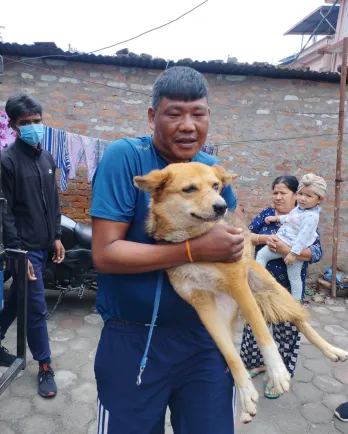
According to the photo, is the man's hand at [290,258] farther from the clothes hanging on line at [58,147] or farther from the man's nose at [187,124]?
the clothes hanging on line at [58,147]

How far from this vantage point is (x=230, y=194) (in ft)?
6.48

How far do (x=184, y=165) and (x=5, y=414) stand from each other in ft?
9.16

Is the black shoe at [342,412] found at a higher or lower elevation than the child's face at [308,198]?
lower

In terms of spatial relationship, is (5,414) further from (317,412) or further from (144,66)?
(144,66)

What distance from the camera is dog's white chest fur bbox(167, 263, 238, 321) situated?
1.59 meters

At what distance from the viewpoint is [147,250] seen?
1.47 metres

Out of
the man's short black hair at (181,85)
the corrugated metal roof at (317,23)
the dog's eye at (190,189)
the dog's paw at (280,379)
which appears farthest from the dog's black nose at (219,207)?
the corrugated metal roof at (317,23)

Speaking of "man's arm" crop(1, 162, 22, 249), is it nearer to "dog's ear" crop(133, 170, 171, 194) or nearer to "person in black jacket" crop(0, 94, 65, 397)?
"person in black jacket" crop(0, 94, 65, 397)

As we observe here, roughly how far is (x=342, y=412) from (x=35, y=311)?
112 inches

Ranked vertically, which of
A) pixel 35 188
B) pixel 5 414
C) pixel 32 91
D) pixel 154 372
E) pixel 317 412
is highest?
pixel 32 91

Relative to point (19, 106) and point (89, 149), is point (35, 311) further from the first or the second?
point (89, 149)

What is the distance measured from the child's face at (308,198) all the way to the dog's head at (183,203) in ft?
7.29

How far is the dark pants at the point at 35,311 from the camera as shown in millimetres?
3244

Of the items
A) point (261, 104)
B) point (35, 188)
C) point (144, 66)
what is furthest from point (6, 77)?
point (261, 104)
